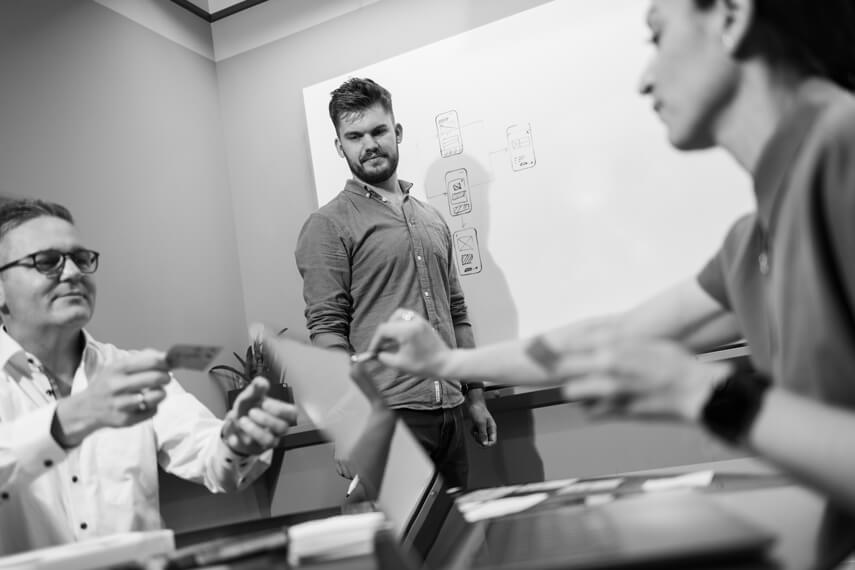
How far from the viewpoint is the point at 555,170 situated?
300cm

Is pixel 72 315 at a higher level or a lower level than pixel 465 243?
lower

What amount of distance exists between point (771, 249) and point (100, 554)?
95 centimetres

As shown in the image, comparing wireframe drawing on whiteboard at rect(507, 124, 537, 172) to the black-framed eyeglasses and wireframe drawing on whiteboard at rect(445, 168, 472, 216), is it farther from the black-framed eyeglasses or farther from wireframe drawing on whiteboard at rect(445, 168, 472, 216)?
the black-framed eyeglasses

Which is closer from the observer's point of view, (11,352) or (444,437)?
(11,352)

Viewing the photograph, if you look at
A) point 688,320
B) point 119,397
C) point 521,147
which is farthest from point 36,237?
point 521,147

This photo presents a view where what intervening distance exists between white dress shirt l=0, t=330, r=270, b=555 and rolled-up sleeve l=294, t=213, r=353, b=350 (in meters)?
0.53

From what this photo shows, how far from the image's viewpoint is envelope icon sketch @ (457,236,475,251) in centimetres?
313

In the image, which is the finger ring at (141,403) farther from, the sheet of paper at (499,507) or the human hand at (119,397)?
the sheet of paper at (499,507)

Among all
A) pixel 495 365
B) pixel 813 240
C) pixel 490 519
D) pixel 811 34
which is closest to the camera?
pixel 813 240

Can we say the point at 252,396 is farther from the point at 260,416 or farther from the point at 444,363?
the point at 444,363

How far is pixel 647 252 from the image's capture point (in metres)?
2.84

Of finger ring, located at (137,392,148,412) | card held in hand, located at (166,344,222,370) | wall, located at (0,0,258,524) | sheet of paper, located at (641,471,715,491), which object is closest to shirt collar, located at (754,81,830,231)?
sheet of paper, located at (641,471,715,491)

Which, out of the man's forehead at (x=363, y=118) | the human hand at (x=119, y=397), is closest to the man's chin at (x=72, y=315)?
the human hand at (x=119, y=397)

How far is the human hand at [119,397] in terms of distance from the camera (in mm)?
1262
